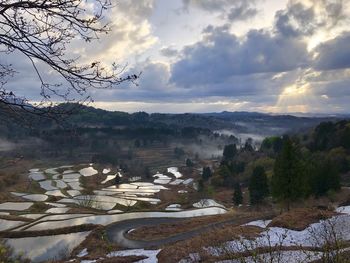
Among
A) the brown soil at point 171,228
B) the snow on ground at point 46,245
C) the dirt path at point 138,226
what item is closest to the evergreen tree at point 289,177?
the brown soil at point 171,228

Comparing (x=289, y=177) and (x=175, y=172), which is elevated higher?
(x=289, y=177)

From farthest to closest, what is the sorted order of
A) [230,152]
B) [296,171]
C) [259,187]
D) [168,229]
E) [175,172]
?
[175,172]
[230,152]
[259,187]
[296,171]
[168,229]

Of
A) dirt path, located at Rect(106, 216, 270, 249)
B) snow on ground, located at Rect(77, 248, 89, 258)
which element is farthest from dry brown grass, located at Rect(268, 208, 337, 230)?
snow on ground, located at Rect(77, 248, 89, 258)

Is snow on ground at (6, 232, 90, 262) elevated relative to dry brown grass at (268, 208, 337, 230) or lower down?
lower down

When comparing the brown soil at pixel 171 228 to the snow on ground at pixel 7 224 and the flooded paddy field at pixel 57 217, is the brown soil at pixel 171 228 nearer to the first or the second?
the flooded paddy field at pixel 57 217

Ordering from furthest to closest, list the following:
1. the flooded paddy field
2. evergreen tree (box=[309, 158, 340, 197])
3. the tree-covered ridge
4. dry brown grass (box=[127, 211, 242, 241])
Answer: evergreen tree (box=[309, 158, 340, 197]) < the tree-covered ridge < dry brown grass (box=[127, 211, 242, 241]) < the flooded paddy field

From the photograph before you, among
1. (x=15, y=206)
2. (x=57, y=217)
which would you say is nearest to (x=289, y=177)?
(x=57, y=217)

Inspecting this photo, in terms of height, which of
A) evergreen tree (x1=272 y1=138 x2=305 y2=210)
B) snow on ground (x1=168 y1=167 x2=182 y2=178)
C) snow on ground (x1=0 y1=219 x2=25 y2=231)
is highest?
evergreen tree (x1=272 y1=138 x2=305 y2=210)

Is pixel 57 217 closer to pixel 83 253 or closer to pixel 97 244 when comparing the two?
pixel 97 244

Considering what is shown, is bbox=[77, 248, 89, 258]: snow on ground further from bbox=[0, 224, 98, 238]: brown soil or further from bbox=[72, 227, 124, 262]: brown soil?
bbox=[0, 224, 98, 238]: brown soil
